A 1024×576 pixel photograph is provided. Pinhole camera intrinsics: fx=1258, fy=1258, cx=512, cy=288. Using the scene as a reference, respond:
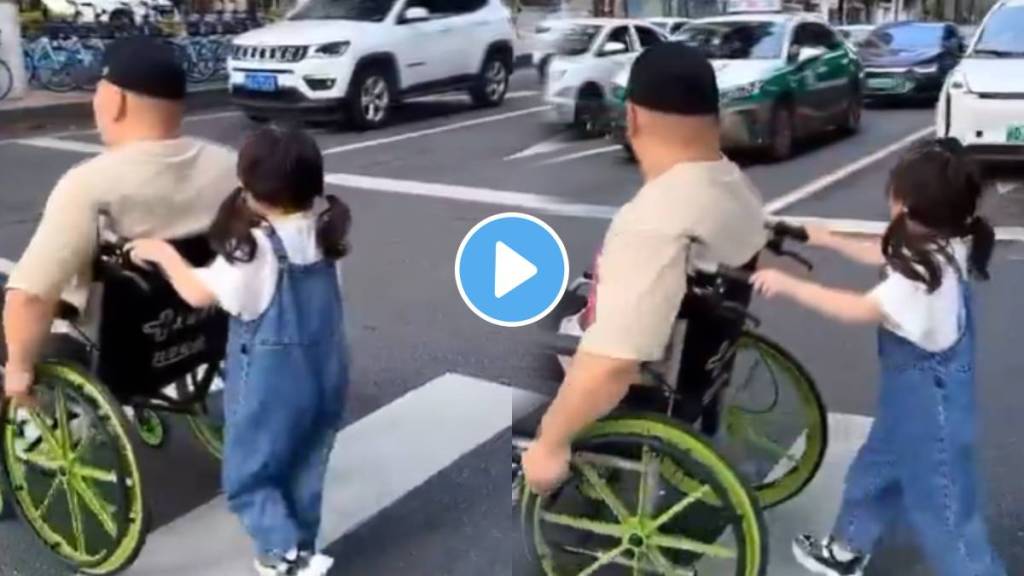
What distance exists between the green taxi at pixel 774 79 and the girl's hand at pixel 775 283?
874cm

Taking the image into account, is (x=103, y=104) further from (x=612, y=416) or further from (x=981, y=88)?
(x=981, y=88)

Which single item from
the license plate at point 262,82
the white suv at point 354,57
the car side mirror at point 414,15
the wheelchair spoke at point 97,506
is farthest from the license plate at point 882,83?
the wheelchair spoke at point 97,506

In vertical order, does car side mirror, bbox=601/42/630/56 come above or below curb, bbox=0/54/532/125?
above

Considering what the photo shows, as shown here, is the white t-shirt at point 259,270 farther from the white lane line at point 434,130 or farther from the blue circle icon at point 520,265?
the white lane line at point 434,130

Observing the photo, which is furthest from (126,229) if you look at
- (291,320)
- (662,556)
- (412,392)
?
(412,392)

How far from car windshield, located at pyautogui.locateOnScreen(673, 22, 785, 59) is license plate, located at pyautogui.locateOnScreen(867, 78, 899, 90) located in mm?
5576

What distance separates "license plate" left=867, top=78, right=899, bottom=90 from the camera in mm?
18156

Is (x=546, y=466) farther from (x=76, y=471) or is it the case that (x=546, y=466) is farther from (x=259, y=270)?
(x=76, y=471)

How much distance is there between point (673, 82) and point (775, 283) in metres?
0.50

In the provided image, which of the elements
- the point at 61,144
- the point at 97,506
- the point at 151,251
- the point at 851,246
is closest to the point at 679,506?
the point at 851,246

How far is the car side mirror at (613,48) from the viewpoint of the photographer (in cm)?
1412

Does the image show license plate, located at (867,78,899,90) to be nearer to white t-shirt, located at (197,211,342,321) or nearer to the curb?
the curb

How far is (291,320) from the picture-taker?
3123 mm

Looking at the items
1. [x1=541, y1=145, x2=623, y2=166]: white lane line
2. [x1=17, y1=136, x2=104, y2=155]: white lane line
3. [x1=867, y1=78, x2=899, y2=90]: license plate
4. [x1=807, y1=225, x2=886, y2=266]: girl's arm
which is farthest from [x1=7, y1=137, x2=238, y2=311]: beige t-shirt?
[x1=867, y1=78, x2=899, y2=90]: license plate
